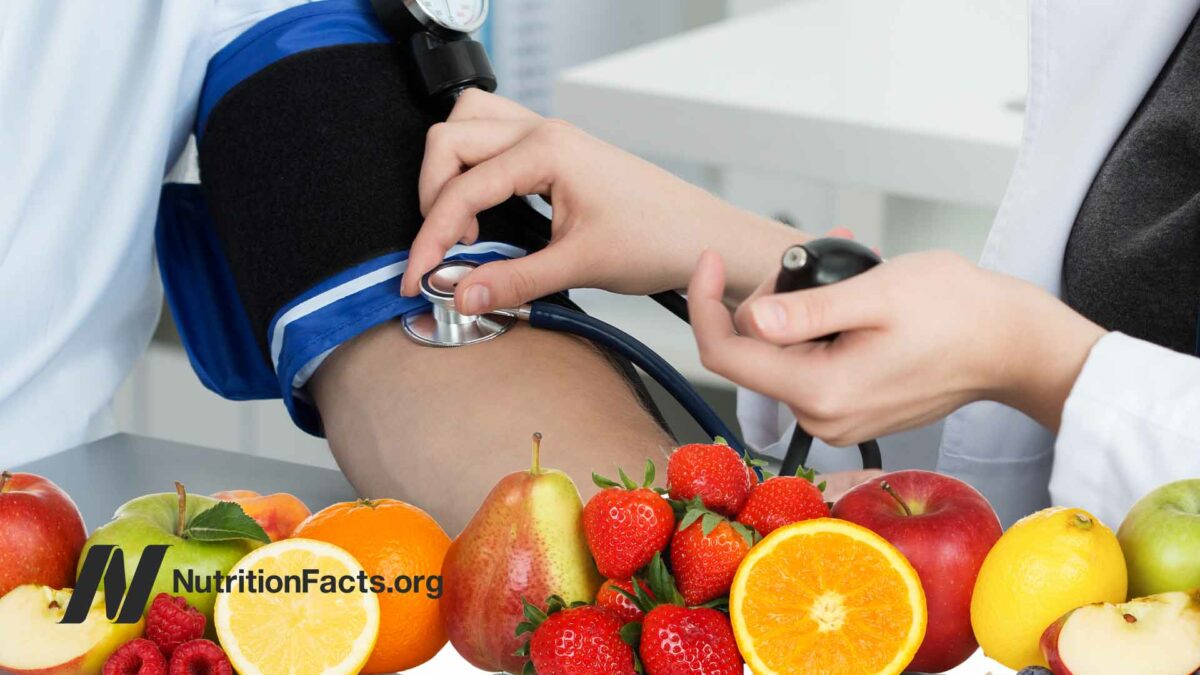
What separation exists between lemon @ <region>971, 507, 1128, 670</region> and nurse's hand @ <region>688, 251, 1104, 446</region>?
138 millimetres

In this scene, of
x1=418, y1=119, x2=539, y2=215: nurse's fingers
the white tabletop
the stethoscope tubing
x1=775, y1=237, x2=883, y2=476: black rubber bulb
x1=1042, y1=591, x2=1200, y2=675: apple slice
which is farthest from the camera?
the white tabletop

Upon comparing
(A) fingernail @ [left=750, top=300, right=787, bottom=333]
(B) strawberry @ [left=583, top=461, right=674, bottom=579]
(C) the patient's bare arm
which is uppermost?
(A) fingernail @ [left=750, top=300, right=787, bottom=333]

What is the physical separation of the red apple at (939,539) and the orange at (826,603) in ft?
0.06

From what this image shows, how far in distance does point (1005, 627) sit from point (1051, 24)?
615 millimetres

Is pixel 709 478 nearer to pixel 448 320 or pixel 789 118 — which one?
pixel 448 320

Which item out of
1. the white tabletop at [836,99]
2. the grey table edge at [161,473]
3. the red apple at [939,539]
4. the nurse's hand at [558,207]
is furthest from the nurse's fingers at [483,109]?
the white tabletop at [836,99]

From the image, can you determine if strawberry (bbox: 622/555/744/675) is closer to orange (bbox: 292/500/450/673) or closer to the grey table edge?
orange (bbox: 292/500/450/673)

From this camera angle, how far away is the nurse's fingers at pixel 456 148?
2.73 feet

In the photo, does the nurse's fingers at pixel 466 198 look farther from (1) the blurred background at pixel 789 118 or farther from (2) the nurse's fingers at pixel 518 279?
(1) the blurred background at pixel 789 118

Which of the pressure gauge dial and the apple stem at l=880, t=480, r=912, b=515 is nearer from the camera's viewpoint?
the apple stem at l=880, t=480, r=912, b=515

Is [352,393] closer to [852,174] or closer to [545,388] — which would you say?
[545,388]

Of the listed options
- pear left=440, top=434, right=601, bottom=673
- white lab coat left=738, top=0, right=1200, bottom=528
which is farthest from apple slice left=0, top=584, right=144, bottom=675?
white lab coat left=738, top=0, right=1200, bottom=528

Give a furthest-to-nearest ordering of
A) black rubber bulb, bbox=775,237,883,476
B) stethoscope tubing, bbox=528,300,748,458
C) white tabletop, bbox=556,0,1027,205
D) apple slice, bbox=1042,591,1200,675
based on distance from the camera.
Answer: white tabletop, bbox=556,0,1027,205, stethoscope tubing, bbox=528,300,748,458, black rubber bulb, bbox=775,237,883,476, apple slice, bbox=1042,591,1200,675

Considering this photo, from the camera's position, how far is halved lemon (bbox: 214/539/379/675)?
0.48 m
